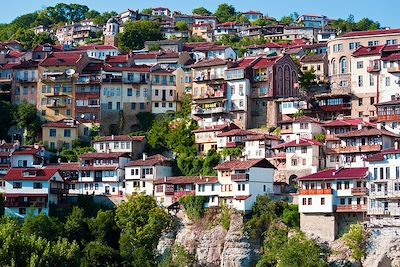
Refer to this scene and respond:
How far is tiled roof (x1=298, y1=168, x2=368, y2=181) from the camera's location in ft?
203

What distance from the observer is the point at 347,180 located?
6206 centimetres

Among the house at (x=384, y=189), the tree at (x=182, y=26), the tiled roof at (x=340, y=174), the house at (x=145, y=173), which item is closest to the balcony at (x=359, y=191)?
the house at (x=384, y=189)

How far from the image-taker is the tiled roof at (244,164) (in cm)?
6706

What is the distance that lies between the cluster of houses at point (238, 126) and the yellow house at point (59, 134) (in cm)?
9

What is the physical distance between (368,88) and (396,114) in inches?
279

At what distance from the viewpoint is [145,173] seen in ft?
245

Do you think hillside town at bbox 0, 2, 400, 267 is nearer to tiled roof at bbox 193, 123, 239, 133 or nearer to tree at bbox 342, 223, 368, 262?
tiled roof at bbox 193, 123, 239, 133

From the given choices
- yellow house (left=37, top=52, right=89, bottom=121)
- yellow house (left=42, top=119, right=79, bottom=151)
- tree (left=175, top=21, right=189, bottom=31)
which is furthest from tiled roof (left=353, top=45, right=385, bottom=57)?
tree (left=175, top=21, right=189, bottom=31)

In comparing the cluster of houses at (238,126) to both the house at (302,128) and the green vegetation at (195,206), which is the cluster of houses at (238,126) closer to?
the house at (302,128)

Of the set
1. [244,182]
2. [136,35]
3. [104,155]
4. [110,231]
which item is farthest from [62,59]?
[244,182]

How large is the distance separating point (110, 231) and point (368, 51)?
1057 inches

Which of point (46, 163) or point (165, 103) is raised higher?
point (165, 103)

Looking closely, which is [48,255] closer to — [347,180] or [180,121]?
[347,180]

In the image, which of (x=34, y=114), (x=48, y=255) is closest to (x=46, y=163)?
(x=34, y=114)
